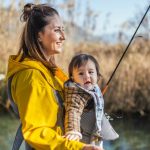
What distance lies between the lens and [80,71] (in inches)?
78.3

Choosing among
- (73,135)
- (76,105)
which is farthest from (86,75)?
(73,135)

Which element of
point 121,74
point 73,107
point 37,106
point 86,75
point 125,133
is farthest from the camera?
point 121,74

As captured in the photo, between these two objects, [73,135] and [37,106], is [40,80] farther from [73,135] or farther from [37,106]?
[73,135]

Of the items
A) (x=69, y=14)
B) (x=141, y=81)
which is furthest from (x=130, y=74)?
(x=69, y=14)

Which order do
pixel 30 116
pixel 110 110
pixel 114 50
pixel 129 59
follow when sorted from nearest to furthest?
1. pixel 30 116
2. pixel 110 110
3. pixel 129 59
4. pixel 114 50

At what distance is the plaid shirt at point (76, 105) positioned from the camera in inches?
72.6

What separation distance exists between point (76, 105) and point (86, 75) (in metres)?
0.15

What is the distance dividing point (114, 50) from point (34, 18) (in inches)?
353

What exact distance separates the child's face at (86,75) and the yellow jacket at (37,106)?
150 mm

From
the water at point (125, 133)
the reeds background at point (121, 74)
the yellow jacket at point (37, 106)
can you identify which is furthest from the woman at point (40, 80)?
the reeds background at point (121, 74)

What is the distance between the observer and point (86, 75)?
197cm

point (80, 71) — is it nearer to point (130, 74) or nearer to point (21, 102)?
point (21, 102)

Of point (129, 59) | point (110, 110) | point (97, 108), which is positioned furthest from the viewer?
point (129, 59)

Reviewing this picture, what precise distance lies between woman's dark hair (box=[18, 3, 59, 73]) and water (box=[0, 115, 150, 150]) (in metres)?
4.66
